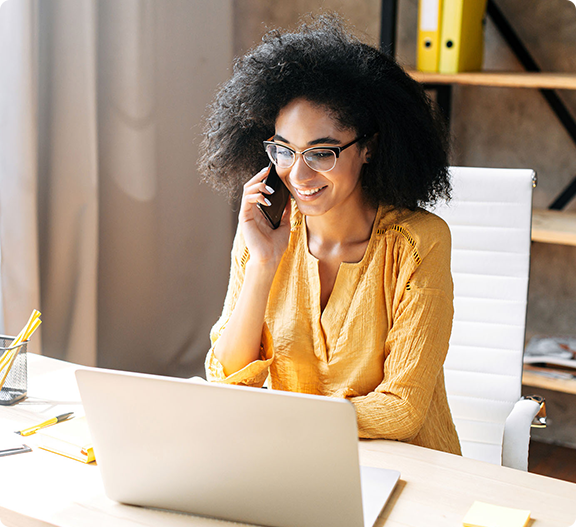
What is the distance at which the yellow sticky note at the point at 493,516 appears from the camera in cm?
82

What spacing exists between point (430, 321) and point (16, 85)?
1.14 m

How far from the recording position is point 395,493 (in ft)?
2.97

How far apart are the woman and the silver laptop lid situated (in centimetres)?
38

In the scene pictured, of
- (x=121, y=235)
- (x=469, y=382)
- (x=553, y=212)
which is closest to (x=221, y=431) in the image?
(x=469, y=382)

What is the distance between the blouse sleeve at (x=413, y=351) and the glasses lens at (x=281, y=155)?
265 millimetres

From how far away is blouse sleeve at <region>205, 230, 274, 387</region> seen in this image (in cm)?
121

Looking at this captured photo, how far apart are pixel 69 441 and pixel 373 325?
546 mm

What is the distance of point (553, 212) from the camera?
2.29 m

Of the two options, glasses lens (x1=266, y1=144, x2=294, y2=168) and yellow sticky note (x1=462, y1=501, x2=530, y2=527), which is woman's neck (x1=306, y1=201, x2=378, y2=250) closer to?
glasses lens (x1=266, y1=144, x2=294, y2=168)

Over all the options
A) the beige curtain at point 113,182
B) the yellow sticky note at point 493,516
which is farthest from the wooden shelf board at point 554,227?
the yellow sticky note at point 493,516

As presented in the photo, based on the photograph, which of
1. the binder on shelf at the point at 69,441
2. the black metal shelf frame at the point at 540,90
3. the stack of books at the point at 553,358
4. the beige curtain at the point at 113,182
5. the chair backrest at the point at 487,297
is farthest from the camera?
the black metal shelf frame at the point at 540,90

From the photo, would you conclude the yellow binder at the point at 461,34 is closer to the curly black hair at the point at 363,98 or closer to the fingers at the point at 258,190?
the curly black hair at the point at 363,98

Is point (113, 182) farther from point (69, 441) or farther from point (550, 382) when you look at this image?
point (550, 382)

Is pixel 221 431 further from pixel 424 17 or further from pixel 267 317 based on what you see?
pixel 424 17
